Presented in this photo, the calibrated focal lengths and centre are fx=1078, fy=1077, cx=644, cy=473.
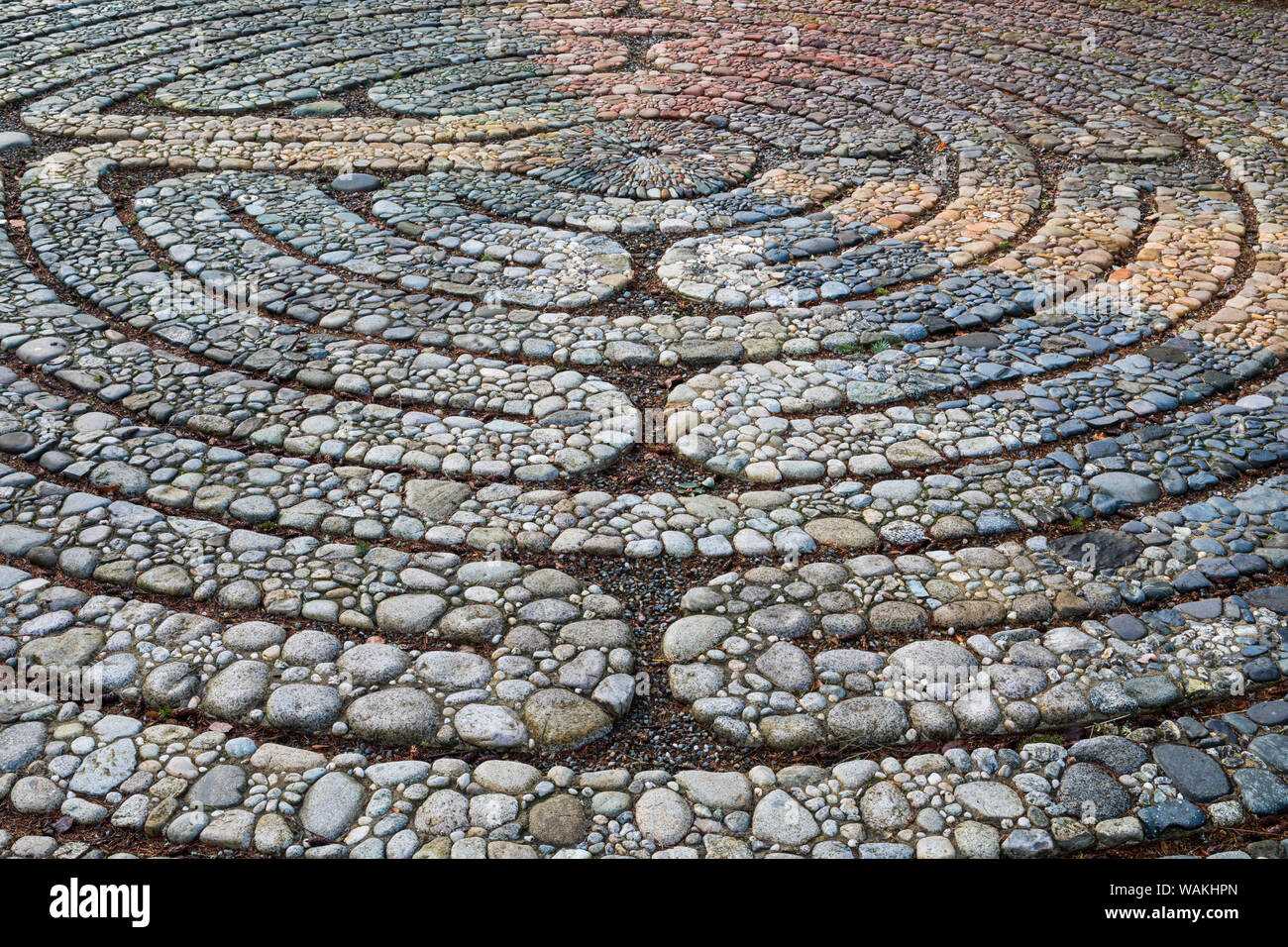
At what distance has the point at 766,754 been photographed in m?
3.79

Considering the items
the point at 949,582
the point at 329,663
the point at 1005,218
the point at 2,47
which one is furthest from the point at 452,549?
the point at 2,47

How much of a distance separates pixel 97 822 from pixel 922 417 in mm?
4059

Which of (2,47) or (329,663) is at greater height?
(2,47)

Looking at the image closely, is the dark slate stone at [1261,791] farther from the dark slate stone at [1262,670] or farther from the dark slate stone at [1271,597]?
the dark slate stone at [1271,597]

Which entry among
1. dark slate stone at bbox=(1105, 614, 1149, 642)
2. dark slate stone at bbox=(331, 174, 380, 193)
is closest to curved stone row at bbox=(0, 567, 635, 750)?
dark slate stone at bbox=(1105, 614, 1149, 642)

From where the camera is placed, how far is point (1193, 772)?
364cm

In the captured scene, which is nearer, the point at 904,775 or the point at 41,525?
the point at 904,775

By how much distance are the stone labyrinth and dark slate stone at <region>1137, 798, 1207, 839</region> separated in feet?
0.04

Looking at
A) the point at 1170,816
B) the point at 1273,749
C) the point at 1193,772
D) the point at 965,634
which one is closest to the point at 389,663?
the point at 965,634

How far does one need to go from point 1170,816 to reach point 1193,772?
24 cm

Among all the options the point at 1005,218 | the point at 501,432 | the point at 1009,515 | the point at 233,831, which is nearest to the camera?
the point at 233,831

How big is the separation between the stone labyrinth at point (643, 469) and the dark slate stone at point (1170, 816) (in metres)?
0.01

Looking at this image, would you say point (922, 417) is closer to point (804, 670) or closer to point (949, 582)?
point (949, 582)

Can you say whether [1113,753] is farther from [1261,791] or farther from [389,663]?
[389,663]
